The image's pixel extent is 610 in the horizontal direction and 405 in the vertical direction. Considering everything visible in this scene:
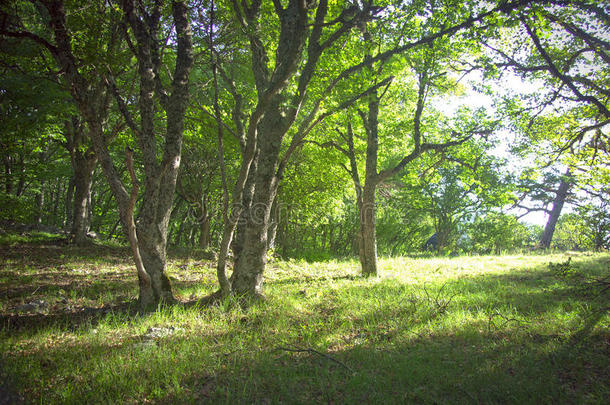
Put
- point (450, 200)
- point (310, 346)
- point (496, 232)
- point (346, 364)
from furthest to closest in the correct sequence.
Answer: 1. point (496, 232)
2. point (450, 200)
3. point (310, 346)
4. point (346, 364)

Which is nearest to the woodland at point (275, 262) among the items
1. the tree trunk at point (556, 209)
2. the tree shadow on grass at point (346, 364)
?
the tree shadow on grass at point (346, 364)

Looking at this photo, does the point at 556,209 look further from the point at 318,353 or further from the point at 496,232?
the point at 318,353

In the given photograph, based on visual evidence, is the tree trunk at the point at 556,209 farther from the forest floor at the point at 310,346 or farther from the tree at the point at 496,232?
the forest floor at the point at 310,346

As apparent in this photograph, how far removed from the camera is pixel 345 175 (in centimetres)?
1684

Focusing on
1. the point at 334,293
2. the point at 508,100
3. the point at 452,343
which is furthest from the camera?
the point at 508,100

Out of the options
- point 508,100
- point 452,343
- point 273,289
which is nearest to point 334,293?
point 273,289

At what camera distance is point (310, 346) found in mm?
4297

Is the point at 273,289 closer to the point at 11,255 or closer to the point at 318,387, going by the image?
the point at 318,387

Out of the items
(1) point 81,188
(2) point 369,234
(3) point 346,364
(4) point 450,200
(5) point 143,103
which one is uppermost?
(4) point 450,200

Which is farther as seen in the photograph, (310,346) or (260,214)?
(260,214)

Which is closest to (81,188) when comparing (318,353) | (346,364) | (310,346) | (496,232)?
(310,346)

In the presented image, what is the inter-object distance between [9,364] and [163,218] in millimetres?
2935

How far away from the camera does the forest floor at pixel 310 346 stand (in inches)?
124

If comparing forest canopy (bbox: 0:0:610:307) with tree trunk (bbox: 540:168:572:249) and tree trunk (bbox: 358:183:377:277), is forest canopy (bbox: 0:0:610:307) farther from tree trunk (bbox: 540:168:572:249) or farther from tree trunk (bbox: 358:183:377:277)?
tree trunk (bbox: 540:168:572:249)
